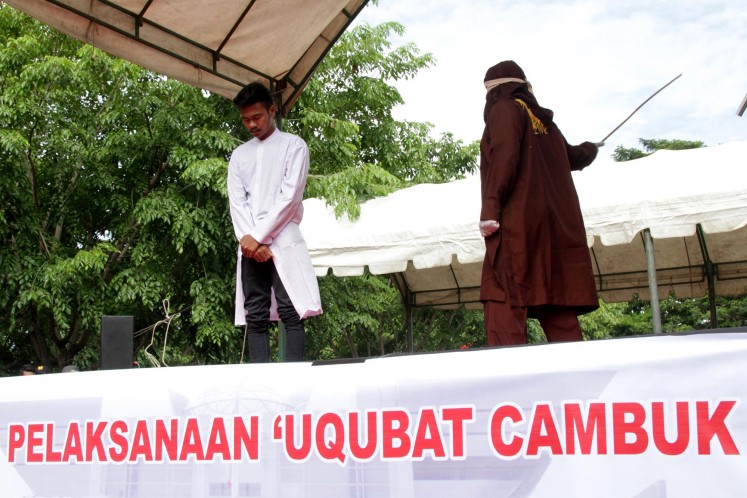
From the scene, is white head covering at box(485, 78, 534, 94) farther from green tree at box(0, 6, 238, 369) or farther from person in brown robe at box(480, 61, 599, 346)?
green tree at box(0, 6, 238, 369)

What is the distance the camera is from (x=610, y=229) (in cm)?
502

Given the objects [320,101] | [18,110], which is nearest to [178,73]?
[18,110]

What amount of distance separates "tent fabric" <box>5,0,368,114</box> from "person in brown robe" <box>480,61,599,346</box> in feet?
5.35

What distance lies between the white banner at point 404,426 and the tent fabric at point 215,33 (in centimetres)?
226

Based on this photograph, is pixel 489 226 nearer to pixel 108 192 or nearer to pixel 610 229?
pixel 610 229

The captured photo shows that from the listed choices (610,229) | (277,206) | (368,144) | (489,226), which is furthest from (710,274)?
(368,144)

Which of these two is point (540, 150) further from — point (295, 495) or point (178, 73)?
point (178, 73)

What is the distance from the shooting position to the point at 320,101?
12.1 meters

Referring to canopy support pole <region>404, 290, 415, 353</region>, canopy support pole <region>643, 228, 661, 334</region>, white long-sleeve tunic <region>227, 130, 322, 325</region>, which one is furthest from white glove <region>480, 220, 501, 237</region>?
canopy support pole <region>404, 290, 415, 353</region>

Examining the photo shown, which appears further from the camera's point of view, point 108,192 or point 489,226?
point 108,192

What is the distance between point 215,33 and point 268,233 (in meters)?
1.58

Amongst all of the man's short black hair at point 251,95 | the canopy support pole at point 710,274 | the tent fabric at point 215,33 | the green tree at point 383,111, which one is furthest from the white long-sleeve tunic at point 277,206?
the green tree at point 383,111

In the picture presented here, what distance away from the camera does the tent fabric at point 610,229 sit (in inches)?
190

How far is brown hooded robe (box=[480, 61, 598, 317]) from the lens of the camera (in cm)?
276
